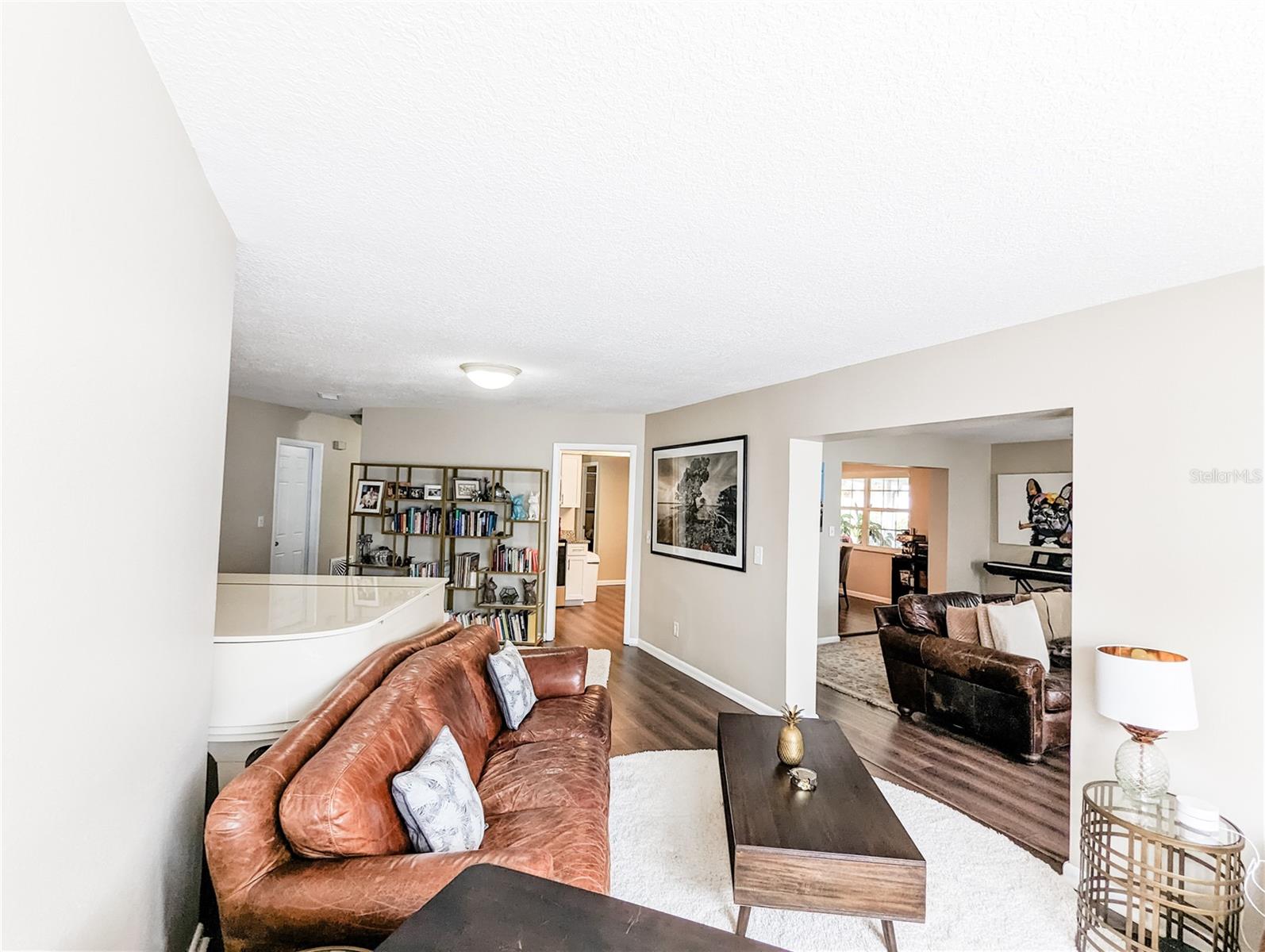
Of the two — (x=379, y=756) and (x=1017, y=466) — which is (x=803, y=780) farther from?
(x=1017, y=466)

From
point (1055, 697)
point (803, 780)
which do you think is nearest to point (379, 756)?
point (803, 780)

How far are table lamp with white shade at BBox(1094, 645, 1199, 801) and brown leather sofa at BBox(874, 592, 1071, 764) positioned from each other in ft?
4.64

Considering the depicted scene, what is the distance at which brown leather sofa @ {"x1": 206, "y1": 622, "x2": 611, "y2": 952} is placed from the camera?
1.47 m

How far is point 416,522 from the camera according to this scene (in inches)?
237

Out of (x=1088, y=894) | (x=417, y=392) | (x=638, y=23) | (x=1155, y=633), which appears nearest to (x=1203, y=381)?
(x=1155, y=633)

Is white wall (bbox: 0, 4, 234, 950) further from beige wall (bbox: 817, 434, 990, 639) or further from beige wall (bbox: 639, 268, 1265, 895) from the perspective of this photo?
beige wall (bbox: 817, 434, 990, 639)

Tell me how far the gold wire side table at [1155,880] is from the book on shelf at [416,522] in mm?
5268

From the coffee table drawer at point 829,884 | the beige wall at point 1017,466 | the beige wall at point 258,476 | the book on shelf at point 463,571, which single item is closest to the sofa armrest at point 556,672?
the coffee table drawer at point 829,884

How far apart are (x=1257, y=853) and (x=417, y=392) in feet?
17.8

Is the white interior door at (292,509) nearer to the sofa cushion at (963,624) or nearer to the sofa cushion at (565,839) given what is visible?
the sofa cushion at (565,839)

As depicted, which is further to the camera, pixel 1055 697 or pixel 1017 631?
pixel 1017 631

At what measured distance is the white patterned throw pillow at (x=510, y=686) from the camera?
2.98 meters

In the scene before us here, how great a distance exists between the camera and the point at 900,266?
213 cm

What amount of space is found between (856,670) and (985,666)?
188cm
